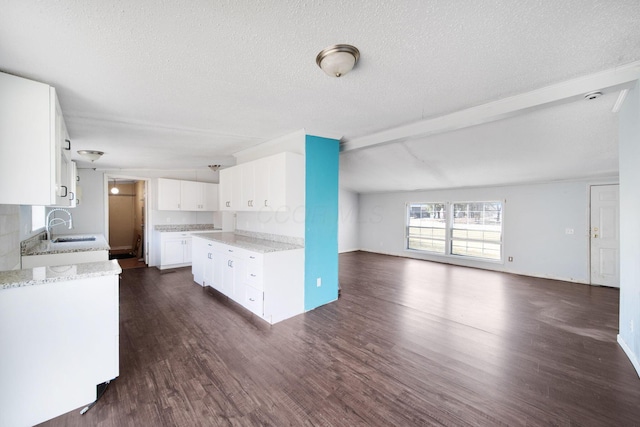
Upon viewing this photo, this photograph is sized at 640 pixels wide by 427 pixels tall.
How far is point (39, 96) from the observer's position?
6.20 feet

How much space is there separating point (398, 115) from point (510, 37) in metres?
1.39

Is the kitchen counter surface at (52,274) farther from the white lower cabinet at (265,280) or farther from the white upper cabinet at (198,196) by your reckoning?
the white upper cabinet at (198,196)

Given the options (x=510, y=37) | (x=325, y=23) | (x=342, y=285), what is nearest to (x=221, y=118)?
(x=325, y=23)

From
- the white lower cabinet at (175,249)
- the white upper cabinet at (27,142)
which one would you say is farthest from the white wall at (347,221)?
the white upper cabinet at (27,142)

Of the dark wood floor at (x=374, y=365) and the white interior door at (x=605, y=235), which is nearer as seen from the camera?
the dark wood floor at (x=374, y=365)

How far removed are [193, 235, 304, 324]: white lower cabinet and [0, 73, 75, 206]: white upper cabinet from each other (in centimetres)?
192

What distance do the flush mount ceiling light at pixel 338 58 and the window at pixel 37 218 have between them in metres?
4.27

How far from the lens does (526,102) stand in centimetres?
238

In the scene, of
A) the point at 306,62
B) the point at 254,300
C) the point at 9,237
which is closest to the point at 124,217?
the point at 9,237

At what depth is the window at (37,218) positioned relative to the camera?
3482 mm

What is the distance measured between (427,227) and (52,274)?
7.41m

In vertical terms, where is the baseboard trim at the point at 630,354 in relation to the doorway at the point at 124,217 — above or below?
below

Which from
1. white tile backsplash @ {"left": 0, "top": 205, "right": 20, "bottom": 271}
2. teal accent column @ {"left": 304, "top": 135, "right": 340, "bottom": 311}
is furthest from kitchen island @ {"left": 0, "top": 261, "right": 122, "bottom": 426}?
teal accent column @ {"left": 304, "top": 135, "right": 340, "bottom": 311}

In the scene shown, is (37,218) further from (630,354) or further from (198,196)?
(630,354)
